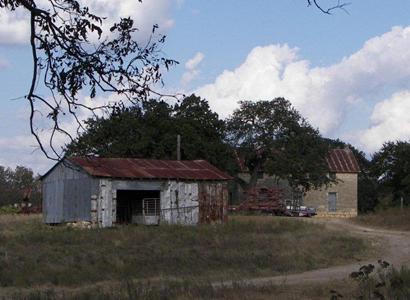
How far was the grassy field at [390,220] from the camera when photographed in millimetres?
41469

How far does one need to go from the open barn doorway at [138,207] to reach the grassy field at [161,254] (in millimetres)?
5251

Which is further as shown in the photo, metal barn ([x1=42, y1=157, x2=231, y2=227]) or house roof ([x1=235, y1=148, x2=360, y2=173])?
house roof ([x1=235, y1=148, x2=360, y2=173])

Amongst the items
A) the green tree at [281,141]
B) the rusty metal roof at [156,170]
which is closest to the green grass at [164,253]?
the rusty metal roof at [156,170]

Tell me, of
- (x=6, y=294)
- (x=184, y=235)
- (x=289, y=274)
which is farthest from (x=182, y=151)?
(x=6, y=294)

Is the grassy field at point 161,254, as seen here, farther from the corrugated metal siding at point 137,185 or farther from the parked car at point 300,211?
the parked car at point 300,211

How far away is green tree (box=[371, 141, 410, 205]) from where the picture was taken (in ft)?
243

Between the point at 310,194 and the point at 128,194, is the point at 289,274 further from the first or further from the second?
the point at 310,194

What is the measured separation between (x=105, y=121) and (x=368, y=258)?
20829 millimetres

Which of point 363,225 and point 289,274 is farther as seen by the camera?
point 363,225

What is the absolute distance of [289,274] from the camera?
2358 centimetres

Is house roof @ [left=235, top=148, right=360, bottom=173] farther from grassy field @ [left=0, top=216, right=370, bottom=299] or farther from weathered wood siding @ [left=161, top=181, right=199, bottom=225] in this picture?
→ grassy field @ [left=0, top=216, right=370, bottom=299]

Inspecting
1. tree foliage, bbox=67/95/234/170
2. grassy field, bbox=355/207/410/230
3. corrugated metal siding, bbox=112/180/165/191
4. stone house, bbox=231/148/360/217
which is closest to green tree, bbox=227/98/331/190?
tree foliage, bbox=67/95/234/170

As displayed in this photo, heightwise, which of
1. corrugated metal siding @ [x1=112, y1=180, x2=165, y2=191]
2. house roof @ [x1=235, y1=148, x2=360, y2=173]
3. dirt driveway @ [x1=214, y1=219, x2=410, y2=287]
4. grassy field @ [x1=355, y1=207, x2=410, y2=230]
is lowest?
dirt driveway @ [x1=214, y1=219, x2=410, y2=287]

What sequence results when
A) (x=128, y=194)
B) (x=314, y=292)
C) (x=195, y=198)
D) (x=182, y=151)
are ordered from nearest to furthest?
(x=314, y=292)
(x=195, y=198)
(x=128, y=194)
(x=182, y=151)
